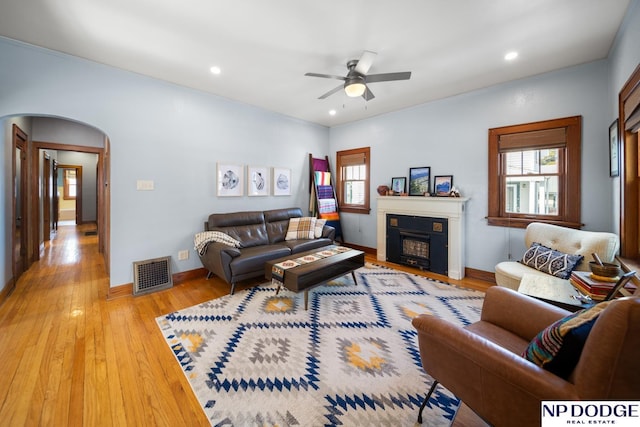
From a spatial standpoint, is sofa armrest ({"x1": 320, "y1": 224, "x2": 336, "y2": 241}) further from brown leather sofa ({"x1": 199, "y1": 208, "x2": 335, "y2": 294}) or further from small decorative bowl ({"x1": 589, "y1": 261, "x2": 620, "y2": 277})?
small decorative bowl ({"x1": 589, "y1": 261, "x2": 620, "y2": 277})

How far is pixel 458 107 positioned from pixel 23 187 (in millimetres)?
6690

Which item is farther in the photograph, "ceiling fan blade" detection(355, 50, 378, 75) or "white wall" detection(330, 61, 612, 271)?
"white wall" detection(330, 61, 612, 271)

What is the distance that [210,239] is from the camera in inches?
140

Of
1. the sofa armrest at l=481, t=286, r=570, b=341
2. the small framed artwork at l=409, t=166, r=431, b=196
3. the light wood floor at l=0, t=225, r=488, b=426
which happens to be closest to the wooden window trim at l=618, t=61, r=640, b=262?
the light wood floor at l=0, t=225, r=488, b=426

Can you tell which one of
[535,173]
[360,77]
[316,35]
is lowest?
[535,173]

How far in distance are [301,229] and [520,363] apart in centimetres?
378

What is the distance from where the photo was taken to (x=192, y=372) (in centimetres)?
186

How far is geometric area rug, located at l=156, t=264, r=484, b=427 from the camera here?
1.54 m

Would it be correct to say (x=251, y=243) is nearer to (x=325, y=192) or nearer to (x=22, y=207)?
(x=325, y=192)

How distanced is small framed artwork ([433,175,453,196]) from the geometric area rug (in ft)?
5.14

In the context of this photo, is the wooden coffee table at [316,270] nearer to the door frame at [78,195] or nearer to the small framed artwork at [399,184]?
the small framed artwork at [399,184]

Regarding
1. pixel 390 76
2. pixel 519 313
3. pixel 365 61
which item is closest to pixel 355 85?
pixel 365 61

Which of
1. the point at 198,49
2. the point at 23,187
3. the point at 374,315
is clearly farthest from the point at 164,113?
the point at 374,315

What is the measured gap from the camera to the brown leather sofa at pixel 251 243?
325 centimetres
